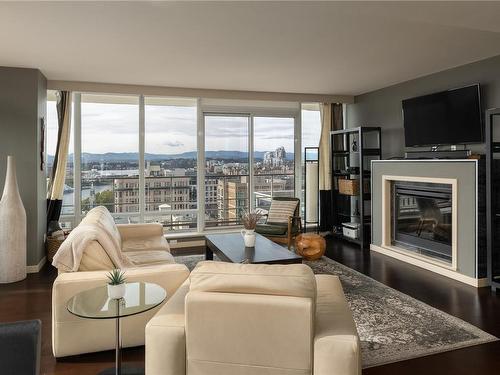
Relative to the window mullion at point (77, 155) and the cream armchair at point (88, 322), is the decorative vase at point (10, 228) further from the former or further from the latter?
the cream armchair at point (88, 322)

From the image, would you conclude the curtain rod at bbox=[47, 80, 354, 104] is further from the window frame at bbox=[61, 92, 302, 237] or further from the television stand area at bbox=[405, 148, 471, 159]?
the television stand area at bbox=[405, 148, 471, 159]

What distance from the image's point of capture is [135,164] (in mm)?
6316

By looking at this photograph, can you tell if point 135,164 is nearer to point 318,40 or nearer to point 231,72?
point 231,72

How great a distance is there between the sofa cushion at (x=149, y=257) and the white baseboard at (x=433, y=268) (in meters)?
3.17

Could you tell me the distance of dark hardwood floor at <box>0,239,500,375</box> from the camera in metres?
2.61

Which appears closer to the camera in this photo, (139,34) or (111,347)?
(111,347)

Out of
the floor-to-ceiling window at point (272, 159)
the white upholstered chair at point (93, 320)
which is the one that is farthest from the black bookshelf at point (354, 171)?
the white upholstered chair at point (93, 320)

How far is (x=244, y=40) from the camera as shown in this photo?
12.2ft

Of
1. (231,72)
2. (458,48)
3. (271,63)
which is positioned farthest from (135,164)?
(458,48)

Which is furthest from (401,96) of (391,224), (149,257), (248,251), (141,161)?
(149,257)

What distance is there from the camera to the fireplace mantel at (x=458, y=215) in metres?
4.27

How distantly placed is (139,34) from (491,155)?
364 cm

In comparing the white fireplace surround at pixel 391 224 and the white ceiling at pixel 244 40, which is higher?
the white ceiling at pixel 244 40

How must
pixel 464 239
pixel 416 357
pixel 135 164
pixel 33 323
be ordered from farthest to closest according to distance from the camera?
pixel 135 164 < pixel 464 239 < pixel 416 357 < pixel 33 323
